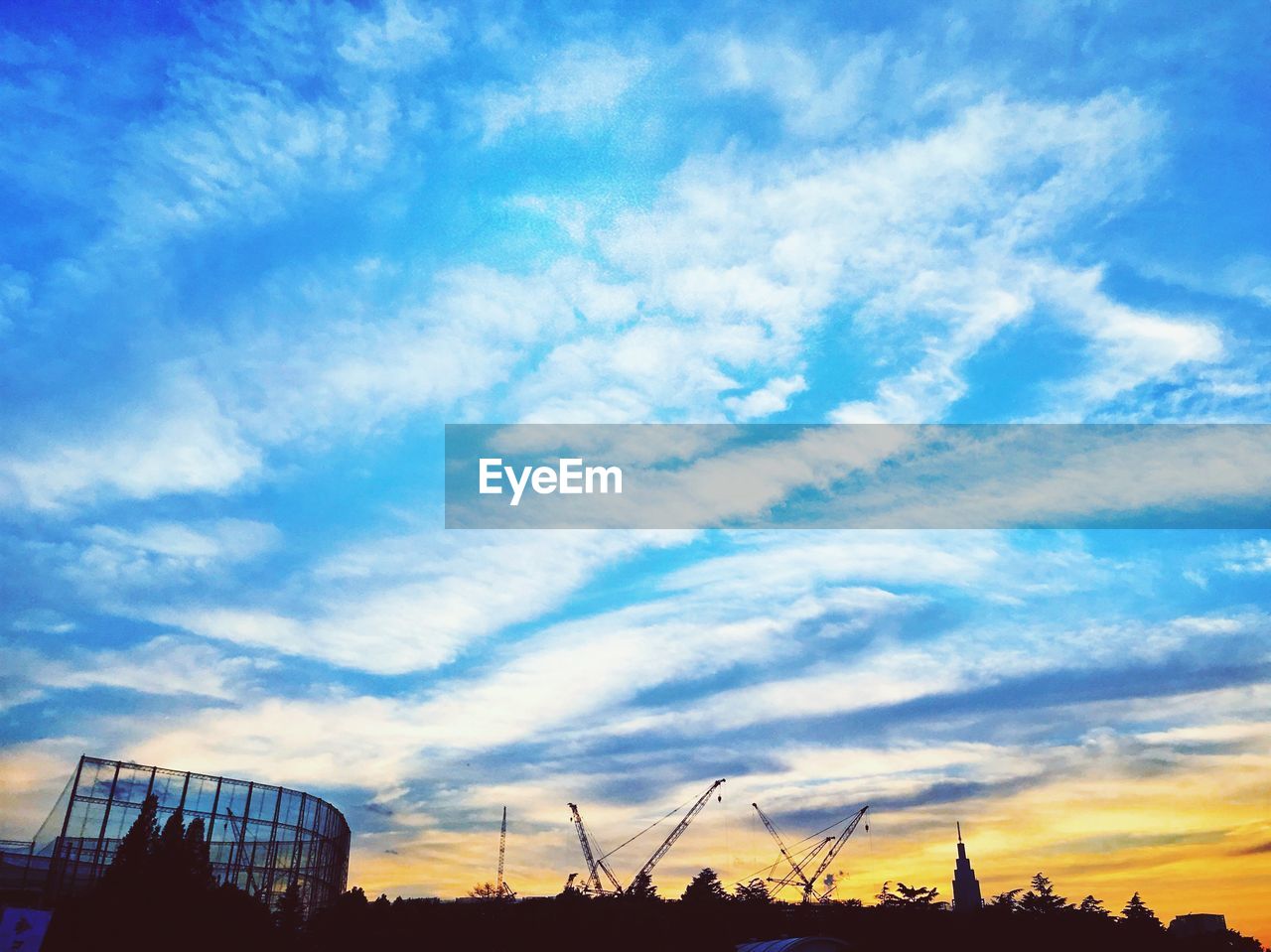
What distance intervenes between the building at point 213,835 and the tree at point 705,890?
46.5m

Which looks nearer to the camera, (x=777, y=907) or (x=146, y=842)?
(x=146, y=842)

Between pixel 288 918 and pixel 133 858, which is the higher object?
pixel 133 858

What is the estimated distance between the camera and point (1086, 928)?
101 metres

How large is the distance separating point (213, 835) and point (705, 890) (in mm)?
64406

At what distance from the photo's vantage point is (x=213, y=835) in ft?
325

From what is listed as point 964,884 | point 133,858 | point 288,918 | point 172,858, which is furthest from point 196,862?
point 964,884

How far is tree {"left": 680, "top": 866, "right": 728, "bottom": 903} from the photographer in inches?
4857

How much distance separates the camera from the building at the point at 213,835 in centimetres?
8594

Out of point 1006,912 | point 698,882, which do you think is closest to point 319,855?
point 698,882

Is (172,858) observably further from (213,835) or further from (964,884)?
(964,884)

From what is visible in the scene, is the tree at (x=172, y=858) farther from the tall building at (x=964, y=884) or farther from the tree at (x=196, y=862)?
the tall building at (x=964, y=884)

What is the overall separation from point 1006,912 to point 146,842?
9552 cm

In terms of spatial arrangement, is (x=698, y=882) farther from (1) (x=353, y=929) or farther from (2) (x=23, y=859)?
(2) (x=23, y=859)

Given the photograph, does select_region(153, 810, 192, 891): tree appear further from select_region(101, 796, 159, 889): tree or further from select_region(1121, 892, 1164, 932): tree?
select_region(1121, 892, 1164, 932): tree
